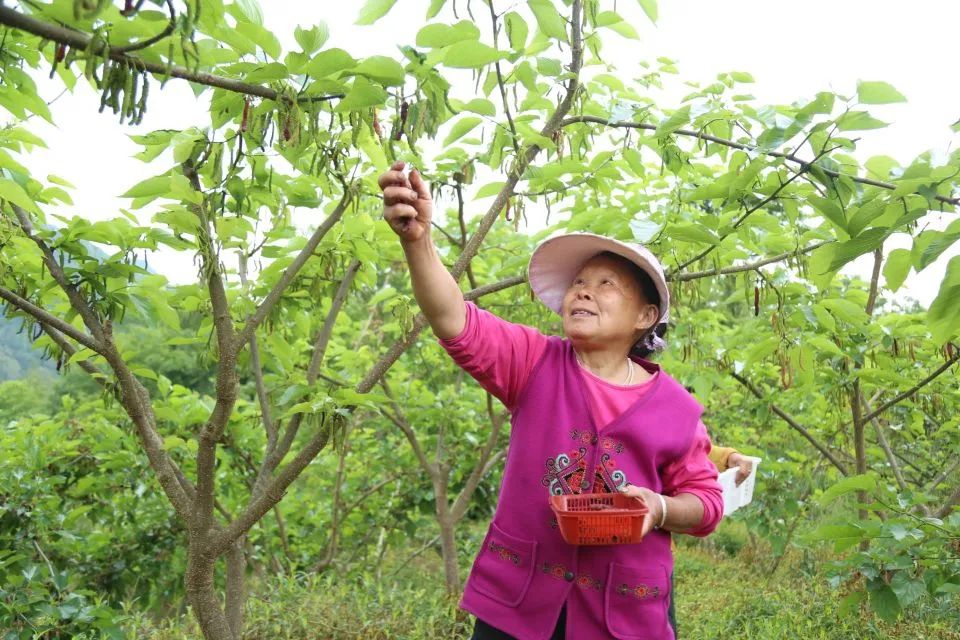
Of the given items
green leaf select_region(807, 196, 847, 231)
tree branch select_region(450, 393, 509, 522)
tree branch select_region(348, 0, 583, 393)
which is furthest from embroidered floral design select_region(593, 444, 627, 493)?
tree branch select_region(450, 393, 509, 522)

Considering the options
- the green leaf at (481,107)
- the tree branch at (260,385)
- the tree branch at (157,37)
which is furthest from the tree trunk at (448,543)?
the tree branch at (157,37)

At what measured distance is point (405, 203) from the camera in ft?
4.82

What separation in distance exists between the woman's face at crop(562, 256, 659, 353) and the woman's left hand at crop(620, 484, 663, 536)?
350 mm

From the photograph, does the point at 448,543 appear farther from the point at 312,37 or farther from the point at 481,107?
the point at 312,37

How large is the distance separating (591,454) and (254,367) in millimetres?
1440

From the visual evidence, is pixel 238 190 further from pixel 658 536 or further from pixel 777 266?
pixel 777 266

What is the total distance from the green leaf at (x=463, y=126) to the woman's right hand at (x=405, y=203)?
0.69 metres

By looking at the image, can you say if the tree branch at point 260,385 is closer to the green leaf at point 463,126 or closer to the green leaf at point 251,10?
the green leaf at point 463,126

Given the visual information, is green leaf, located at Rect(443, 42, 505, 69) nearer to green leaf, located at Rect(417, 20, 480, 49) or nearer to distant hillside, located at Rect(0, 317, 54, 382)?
green leaf, located at Rect(417, 20, 480, 49)

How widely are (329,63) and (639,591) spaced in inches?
45.0

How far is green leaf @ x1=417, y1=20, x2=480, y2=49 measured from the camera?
5.28 ft

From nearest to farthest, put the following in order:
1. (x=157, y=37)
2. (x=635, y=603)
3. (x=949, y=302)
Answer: (x=157, y=37) < (x=949, y=302) < (x=635, y=603)

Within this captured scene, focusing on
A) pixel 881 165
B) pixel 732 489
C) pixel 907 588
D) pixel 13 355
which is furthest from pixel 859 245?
pixel 13 355

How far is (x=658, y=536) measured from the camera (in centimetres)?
175
